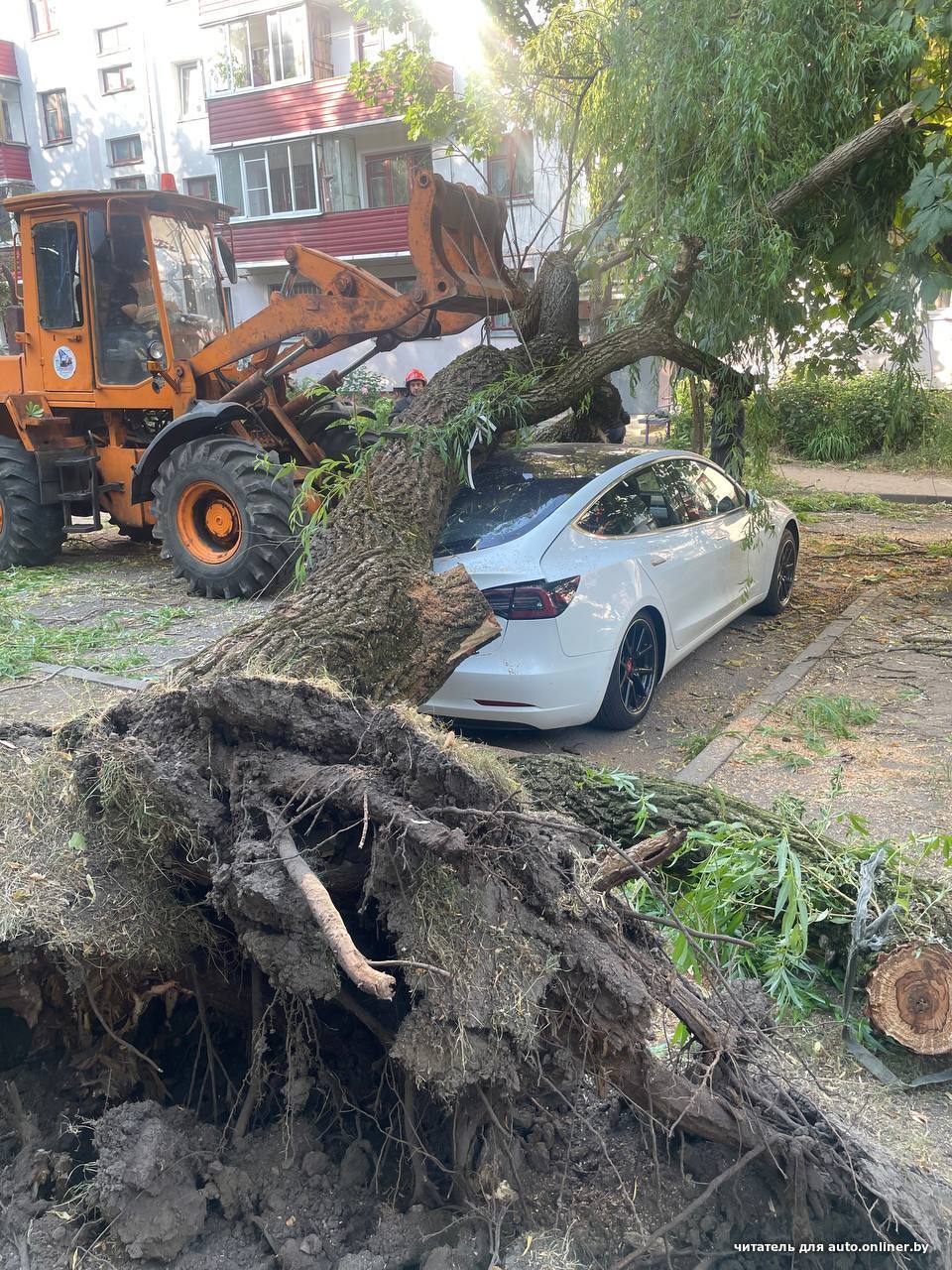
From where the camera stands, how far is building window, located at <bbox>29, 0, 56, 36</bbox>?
110 feet

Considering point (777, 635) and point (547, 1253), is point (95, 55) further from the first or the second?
point (547, 1253)

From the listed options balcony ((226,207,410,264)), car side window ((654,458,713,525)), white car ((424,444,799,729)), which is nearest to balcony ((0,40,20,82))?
balcony ((226,207,410,264))

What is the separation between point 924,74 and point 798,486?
909 cm

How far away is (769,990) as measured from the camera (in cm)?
349

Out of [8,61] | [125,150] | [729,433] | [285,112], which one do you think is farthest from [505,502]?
[8,61]

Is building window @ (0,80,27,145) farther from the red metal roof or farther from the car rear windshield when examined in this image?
the car rear windshield

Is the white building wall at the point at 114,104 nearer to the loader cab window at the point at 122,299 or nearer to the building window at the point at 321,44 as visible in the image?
the building window at the point at 321,44

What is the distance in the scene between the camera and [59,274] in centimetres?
995

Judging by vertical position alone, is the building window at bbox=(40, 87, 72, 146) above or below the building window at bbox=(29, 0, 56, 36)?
below

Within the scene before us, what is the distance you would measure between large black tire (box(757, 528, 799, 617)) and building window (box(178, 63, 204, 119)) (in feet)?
94.5

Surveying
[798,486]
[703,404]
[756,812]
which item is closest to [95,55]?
[798,486]

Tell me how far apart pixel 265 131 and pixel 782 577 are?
25221mm

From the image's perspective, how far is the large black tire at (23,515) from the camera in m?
10.2

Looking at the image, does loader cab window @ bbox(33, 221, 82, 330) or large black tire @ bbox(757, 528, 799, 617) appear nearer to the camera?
large black tire @ bbox(757, 528, 799, 617)
